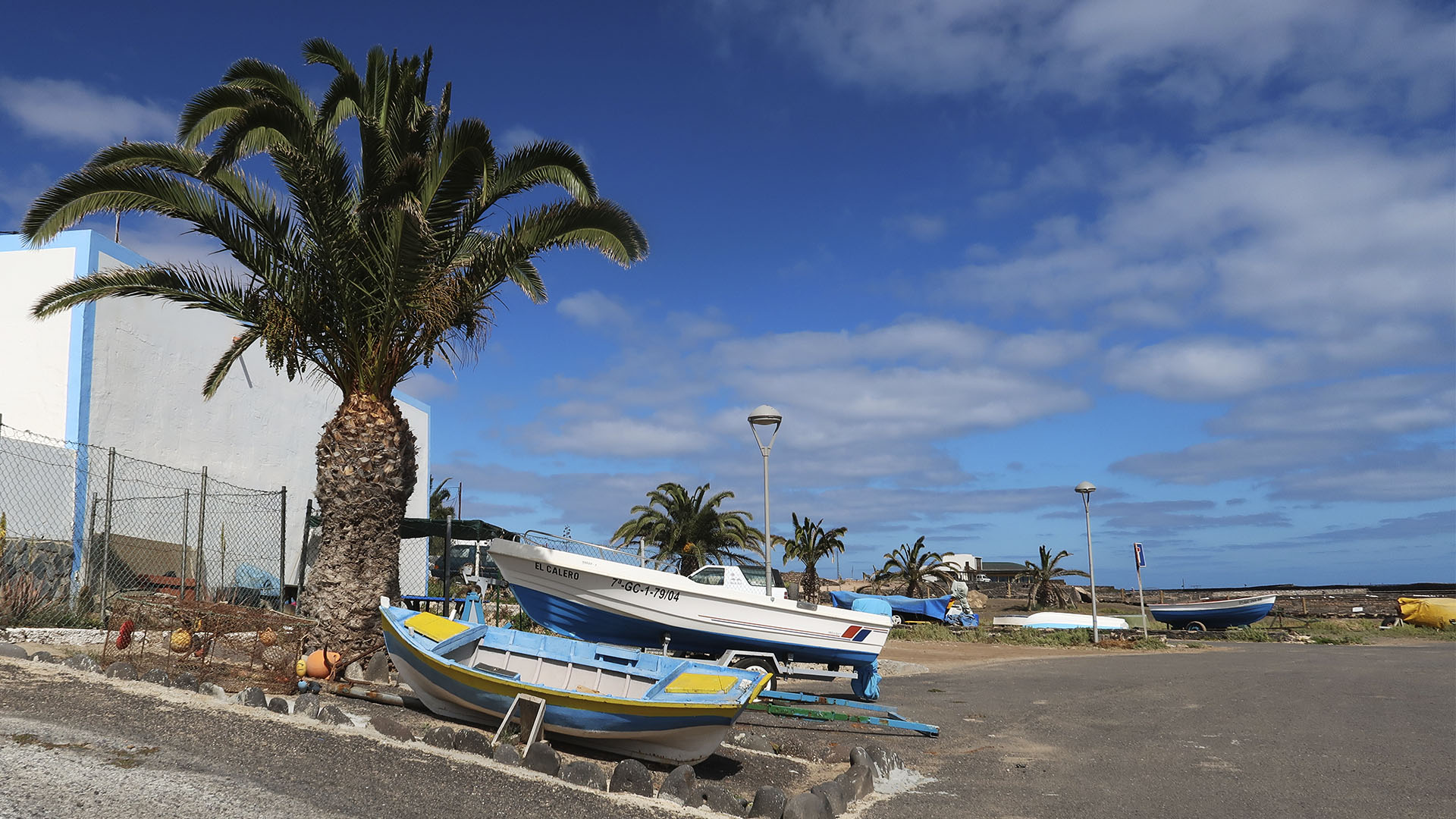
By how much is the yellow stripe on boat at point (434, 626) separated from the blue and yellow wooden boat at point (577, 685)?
0.01 meters

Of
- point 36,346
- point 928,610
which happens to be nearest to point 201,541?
point 36,346

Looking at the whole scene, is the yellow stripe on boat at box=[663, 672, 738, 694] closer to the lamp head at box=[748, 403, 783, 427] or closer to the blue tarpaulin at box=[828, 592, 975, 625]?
the lamp head at box=[748, 403, 783, 427]

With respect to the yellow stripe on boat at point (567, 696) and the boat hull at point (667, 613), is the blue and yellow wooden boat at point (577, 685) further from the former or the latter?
the boat hull at point (667, 613)

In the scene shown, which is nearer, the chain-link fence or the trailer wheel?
the trailer wheel

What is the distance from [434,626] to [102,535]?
891cm

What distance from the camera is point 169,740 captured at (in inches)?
251

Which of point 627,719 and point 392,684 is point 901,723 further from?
point 392,684

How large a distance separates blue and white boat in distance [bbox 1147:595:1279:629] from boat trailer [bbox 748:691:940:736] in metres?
32.0

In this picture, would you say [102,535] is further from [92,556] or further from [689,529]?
[689,529]

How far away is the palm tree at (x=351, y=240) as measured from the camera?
10.1 meters

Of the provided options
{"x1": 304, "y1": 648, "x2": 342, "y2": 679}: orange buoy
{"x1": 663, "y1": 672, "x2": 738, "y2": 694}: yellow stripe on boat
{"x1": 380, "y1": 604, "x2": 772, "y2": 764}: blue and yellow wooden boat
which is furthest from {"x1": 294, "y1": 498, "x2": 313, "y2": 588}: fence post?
{"x1": 663, "y1": 672, "x2": 738, "y2": 694}: yellow stripe on boat

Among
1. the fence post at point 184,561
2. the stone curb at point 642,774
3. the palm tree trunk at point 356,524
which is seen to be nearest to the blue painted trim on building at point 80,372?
the fence post at point 184,561

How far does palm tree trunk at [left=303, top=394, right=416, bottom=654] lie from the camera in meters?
10.0

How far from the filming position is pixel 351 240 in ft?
34.9
